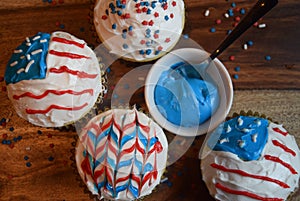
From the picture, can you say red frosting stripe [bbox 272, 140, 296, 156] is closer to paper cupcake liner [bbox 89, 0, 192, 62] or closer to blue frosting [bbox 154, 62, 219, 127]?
blue frosting [bbox 154, 62, 219, 127]

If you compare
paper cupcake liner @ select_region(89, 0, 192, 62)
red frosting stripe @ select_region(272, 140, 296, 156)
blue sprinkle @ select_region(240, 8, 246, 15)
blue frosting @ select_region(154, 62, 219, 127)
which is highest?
blue sprinkle @ select_region(240, 8, 246, 15)

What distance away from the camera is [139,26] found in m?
1.90

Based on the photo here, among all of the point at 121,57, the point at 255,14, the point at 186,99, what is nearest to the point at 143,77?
the point at 121,57

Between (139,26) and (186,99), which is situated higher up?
(139,26)

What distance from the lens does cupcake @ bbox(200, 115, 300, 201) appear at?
5.86 feet

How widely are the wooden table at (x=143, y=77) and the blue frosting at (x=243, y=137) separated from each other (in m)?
0.22

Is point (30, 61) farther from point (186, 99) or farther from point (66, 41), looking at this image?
point (186, 99)

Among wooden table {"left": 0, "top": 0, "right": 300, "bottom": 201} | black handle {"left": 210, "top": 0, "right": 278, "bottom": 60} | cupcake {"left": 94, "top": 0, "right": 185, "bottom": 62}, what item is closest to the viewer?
black handle {"left": 210, "top": 0, "right": 278, "bottom": 60}

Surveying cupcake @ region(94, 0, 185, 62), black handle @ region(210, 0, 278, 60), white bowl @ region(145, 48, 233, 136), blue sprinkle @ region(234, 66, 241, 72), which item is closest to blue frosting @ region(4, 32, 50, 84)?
cupcake @ region(94, 0, 185, 62)

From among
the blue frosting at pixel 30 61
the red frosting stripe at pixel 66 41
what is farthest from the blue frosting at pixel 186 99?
the blue frosting at pixel 30 61

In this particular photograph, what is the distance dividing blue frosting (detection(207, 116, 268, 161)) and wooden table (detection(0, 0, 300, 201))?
22 cm

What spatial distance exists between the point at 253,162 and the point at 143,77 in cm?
64

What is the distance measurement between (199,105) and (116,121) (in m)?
0.38

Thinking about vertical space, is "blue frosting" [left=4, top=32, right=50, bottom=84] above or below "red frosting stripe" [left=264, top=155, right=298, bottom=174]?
above
